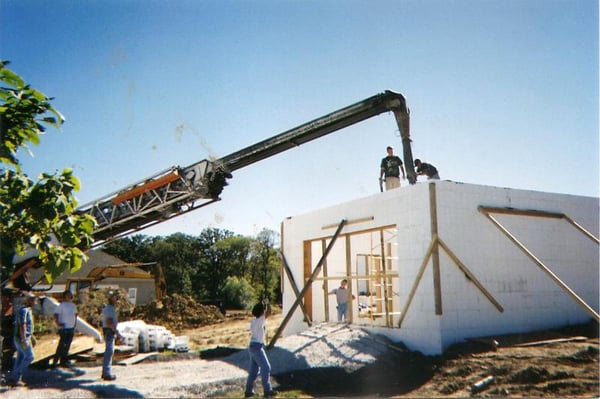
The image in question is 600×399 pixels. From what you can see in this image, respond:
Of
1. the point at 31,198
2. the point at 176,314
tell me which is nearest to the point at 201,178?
the point at 31,198

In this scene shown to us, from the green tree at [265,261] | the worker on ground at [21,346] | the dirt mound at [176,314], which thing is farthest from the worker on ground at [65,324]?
the green tree at [265,261]

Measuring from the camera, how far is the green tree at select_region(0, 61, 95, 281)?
2.80 m

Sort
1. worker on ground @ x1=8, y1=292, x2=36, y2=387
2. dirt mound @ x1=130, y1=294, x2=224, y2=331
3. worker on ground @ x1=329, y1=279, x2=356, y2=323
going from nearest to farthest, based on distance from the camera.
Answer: worker on ground @ x1=8, y1=292, x2=36, y2=387
worker on ground @ x1=329, y1=279, x2=356, y2=323
dirt mound @ x1=130, y1=294, x2=224, y2=331

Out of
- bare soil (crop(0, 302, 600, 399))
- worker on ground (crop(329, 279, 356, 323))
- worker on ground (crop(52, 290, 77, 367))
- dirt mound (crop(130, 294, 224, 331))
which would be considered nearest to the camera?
bare soil (crop(0, 302, 600, 399))

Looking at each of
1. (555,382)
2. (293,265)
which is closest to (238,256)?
(293,265)

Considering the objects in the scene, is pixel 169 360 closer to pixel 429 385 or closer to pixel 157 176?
pixel 157 176

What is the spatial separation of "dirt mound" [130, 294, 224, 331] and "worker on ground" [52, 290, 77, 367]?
42.7ft

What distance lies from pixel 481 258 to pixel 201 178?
25.3 feet

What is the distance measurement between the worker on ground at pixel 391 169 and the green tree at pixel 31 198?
30.8ft

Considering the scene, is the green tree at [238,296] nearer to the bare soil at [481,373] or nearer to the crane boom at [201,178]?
the crane boom at [201,178]

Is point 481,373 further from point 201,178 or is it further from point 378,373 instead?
point 201,178

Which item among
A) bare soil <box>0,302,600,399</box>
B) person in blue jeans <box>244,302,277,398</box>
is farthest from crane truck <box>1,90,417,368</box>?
person in blue jeans <box>244,302,277,398</box>

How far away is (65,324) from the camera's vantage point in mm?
9477

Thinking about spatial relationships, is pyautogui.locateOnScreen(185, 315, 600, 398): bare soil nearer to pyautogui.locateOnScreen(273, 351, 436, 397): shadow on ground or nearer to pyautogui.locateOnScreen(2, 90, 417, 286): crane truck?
pyautogui.locateOnScreen(273, 351, 436, 397): shadow on ground
